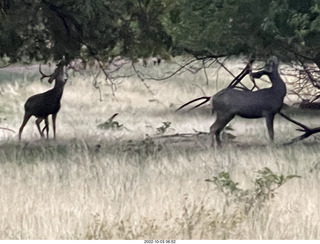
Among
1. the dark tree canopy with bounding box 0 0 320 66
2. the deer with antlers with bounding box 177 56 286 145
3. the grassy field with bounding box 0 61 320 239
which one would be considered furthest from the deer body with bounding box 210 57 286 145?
the dark tree canopy with bounding box 0 0 320 66

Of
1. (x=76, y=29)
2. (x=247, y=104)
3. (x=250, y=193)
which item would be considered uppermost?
(x=76, y=29)

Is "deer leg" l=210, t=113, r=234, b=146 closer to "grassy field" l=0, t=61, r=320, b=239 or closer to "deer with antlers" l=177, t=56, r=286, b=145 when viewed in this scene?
"deer with antlers" l=177, t=56, r=286, b=145

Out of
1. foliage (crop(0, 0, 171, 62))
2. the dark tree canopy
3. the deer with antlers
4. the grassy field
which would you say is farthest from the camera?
the deer with antlers

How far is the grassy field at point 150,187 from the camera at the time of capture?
29.4 ft

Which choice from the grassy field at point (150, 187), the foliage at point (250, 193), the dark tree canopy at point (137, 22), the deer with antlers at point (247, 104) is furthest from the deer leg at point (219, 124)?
the foliage at point (250, 193)

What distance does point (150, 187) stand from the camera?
1084 centimetres

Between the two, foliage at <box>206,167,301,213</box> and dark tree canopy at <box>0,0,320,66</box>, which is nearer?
foliage at <box>206,167,301,213</box>

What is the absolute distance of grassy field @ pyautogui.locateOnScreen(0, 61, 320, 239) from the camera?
8961 millimetres

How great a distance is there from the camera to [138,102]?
26453mm

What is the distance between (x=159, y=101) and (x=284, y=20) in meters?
11.2

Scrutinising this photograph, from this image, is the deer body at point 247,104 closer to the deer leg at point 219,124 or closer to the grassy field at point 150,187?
the deer leg at point 219,124

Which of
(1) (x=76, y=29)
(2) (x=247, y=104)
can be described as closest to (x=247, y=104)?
(2) (x=247, y=104)

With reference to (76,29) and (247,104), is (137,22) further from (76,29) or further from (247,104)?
(247,104)

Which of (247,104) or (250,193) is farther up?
(247,104)
